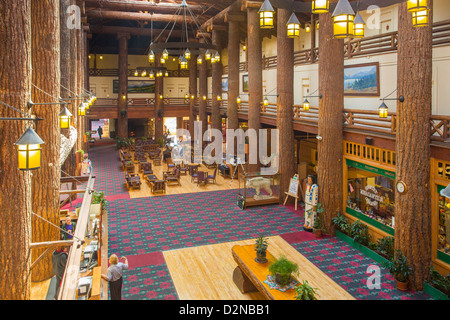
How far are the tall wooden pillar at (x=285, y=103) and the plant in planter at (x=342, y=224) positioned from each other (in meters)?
3.70

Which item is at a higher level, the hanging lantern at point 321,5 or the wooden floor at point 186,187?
the hanging lantern at point 321,5

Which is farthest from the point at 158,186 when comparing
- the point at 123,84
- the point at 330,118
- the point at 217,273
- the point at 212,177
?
the point at 123,84

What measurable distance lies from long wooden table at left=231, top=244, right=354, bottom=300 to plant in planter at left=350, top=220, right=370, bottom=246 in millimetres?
1783

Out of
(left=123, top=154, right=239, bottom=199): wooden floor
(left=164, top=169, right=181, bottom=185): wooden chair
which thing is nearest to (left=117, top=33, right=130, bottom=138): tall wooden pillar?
(left=123, top=154, right=239, bottom=199): wooden floor

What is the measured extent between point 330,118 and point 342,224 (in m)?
3.15

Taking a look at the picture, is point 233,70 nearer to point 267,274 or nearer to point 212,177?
point 212,177

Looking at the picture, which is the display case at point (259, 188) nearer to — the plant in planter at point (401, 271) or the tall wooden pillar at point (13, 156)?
the plant in planter at point (401, 271)

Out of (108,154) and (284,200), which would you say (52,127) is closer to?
(284,200)

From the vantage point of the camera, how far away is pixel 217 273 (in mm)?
9047

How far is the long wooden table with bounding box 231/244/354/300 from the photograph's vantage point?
22.0 ft

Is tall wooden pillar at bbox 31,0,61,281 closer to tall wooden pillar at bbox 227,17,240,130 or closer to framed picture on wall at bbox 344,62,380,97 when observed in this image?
framed picture on wall at bbox 344,62,380,97

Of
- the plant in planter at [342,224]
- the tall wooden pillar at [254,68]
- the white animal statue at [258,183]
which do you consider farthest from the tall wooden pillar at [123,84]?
the plant in planter at [342,224]

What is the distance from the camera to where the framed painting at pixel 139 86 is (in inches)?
1299

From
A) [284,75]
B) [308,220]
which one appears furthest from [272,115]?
[308,220]
